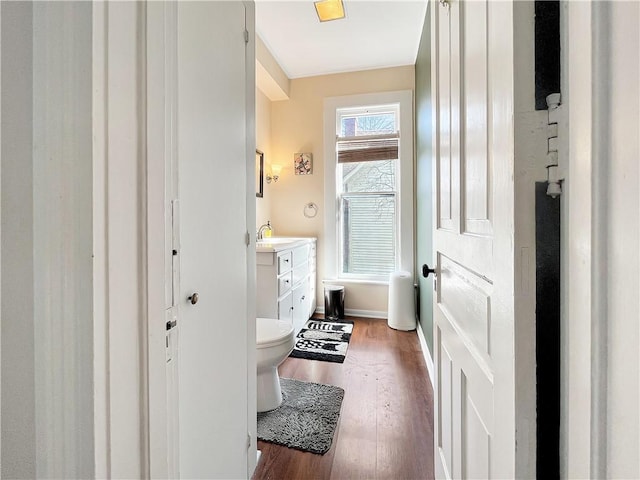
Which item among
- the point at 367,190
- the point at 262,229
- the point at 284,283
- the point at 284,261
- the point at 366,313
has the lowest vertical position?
the point at 366,313

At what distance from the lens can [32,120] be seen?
0.39 metres

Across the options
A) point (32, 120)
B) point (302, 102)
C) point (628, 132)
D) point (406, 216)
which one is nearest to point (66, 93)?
point (32, 120)

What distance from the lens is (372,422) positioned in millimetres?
1602

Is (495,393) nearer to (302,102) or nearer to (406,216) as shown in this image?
(406,216)

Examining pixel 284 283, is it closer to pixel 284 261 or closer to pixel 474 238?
pixel 284 261

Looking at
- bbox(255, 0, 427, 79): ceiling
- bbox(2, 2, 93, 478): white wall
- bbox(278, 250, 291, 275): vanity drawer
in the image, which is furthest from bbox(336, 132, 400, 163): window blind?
bbox(2, 2, 93, 478): white wall

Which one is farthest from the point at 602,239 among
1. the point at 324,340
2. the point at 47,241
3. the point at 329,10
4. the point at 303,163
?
the point at 303,163

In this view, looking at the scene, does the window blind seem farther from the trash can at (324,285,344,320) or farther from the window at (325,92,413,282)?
the trash can at (324,285,344,320)

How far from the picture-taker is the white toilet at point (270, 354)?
1522 mm

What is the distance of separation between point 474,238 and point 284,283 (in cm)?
195

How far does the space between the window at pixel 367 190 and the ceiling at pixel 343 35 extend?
1.19 ft

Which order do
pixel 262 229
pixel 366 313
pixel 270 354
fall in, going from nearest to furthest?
pixel 270 354
pixel 262 229
pixel 366 313

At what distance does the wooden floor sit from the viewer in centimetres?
130

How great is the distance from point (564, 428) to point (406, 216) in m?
2.99
